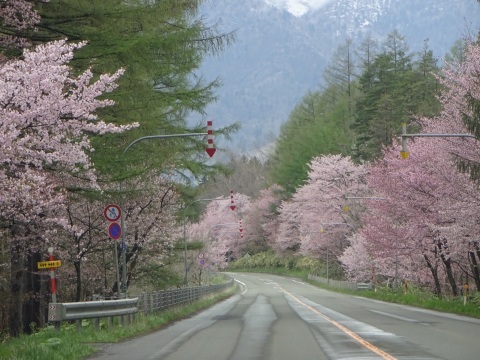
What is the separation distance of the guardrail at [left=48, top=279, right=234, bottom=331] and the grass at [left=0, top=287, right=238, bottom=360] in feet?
1.09

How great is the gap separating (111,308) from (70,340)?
4940 mm

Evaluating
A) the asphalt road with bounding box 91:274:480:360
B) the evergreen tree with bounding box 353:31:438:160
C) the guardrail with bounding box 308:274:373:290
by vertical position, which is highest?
the evergreen tree with bounding box 353:31:438:160

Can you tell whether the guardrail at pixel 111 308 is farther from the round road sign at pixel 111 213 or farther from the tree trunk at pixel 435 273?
the tree trunk at pixel 435 273

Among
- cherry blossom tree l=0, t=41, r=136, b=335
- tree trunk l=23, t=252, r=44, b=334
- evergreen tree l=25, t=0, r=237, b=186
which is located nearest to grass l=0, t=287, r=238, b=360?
tree trunk l=23, t=252, r=44, b=334

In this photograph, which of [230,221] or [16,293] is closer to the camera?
[16,293]

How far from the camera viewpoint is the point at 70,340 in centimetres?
1778

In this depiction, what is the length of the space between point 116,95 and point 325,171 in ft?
193

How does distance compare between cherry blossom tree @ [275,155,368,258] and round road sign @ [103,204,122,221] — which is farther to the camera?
cherry blossom tree @ [275,155,368,258]

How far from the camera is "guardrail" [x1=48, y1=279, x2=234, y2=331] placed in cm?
1961

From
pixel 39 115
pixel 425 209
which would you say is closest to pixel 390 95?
pixel 425 209

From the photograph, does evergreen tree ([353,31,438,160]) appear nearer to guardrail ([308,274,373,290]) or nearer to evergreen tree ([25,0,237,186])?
guardrail ([308,274,373,290])

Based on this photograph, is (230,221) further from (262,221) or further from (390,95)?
(390,95)

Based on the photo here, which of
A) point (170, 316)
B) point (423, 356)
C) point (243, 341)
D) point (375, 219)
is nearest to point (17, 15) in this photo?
point (243, 341)

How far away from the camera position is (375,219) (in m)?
47.3
